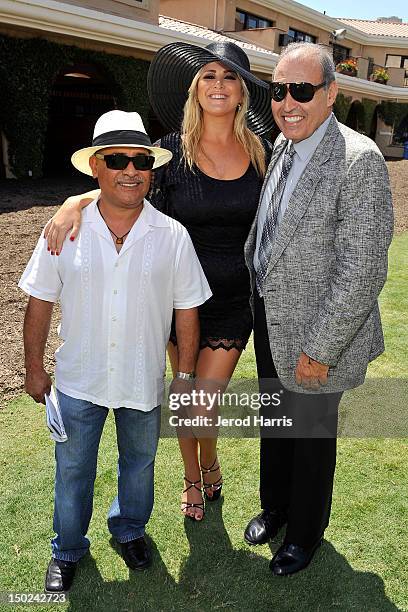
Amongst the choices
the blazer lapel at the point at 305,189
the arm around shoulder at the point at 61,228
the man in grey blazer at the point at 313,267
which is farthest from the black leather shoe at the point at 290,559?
the arm around shoulder at the point at 61,228

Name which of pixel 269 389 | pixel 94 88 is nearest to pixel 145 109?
pixel 94 88

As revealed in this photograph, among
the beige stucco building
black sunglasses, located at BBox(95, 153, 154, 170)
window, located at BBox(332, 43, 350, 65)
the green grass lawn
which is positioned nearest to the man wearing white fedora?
black sunglasses, located at BBox(95, 153, 154, 170)

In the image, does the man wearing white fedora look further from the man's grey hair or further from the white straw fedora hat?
the man's grey hair

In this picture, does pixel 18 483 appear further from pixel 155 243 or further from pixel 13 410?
pixel 155 243

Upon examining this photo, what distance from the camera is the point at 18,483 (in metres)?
3.11

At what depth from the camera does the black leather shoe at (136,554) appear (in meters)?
2.59

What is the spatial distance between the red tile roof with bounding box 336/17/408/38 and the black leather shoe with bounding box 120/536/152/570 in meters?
41.4

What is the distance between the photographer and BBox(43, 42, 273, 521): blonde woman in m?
2.70

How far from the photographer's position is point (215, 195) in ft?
8.80

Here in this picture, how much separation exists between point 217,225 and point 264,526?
1543 millimetres

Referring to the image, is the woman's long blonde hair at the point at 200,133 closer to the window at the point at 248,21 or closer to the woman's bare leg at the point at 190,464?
the woman's bare leg at the point at 190,464

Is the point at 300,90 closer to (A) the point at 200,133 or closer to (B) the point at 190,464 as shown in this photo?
(A) the point at 200,133

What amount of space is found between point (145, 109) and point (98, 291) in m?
14.6

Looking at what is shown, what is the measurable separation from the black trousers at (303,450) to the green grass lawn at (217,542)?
24 centimetres
